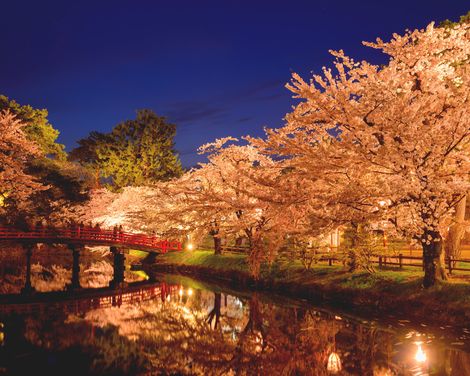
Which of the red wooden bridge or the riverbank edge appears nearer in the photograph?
the riverbank edge

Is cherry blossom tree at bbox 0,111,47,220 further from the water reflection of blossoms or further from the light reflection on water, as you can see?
the water reflection of blossoms

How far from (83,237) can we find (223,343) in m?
20.2

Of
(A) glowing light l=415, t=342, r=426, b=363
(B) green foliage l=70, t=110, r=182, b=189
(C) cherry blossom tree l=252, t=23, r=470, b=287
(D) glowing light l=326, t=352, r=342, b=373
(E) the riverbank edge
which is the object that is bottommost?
(D) glowing light l=326, t=352, r=342, b=373

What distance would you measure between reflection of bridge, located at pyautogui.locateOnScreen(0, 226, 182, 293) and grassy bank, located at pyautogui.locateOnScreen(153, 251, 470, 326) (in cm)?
660

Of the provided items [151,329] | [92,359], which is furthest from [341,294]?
[92,359]

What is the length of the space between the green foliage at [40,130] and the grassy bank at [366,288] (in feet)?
80.5

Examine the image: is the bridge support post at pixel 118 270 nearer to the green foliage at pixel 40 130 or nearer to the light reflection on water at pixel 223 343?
the light reflection on water at pixel 223 343

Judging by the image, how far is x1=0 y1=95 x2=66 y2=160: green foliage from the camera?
42.2 metres

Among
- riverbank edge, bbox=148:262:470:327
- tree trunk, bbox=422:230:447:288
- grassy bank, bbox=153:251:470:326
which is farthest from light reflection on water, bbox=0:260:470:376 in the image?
tree trunk, bbox=422:230:447:288

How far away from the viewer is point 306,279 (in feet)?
76.3

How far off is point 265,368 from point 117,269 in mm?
21772

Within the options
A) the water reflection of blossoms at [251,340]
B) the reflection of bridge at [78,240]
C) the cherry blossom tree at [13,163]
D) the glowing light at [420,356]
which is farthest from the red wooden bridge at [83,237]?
the glowing light at [420,356]

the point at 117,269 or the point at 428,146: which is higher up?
the point at 428,146

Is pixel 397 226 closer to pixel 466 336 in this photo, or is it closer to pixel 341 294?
pixel 466 336
